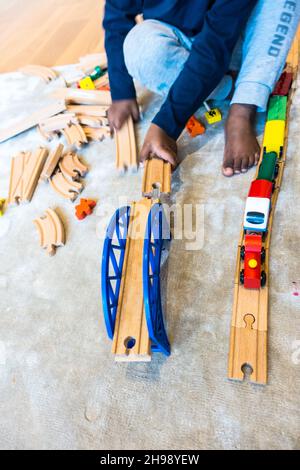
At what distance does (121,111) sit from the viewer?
114 centimetres

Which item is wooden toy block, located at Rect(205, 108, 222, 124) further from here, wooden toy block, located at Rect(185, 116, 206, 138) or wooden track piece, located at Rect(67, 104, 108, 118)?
wooden track piece, located at Rect(67, 104, 108, 118)

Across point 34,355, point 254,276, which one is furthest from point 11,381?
point 254,276

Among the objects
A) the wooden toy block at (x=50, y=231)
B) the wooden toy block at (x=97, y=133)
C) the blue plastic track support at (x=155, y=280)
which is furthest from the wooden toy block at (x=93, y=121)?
the blue plastic track support at (x=155, y=280)

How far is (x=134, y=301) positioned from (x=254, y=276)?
0.25 meters

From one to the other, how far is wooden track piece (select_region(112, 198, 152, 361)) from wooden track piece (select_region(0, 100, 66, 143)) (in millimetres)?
629

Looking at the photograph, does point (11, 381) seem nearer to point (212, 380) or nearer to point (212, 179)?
point (212, 380)

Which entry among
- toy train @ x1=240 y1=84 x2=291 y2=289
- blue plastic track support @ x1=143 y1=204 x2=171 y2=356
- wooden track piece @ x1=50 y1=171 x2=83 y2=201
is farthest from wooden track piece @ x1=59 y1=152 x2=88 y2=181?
toy train @ x1=240 y1=84 x2=291 y2=289

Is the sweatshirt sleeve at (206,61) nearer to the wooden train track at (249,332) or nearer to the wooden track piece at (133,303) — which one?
the wooden track piece at (133,303)

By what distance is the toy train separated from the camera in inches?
28.7

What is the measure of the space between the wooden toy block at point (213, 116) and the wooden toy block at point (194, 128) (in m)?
0.03

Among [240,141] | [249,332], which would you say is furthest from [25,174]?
[249,332]

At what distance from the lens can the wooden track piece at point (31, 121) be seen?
1270 mm
